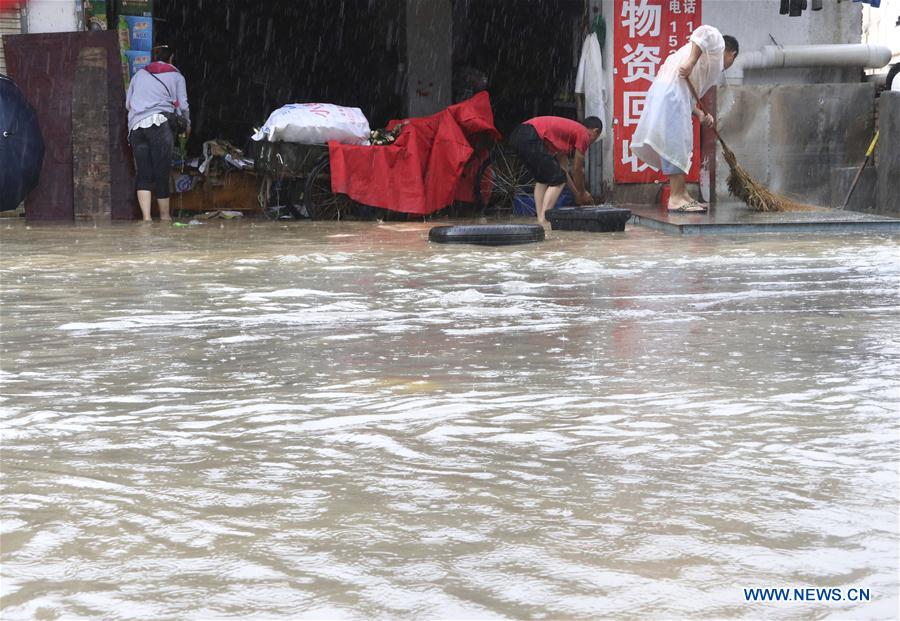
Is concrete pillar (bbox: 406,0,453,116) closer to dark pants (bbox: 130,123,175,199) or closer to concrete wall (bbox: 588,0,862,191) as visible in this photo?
concrete wall (bbox: 588,0,862,191)

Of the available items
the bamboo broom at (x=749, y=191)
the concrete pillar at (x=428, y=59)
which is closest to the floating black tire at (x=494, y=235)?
the bamboo broom at (x=749, y=191)

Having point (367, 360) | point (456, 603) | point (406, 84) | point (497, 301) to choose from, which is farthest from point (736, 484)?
point (406, 84)

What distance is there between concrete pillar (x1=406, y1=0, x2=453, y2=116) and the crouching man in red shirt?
5.22 metres

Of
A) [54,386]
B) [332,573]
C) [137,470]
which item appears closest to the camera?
[332,573]

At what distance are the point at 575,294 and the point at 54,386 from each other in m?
2.88

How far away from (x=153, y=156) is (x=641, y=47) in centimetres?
530

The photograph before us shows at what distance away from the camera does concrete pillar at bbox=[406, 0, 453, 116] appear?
15961mm

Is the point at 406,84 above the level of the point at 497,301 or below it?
above

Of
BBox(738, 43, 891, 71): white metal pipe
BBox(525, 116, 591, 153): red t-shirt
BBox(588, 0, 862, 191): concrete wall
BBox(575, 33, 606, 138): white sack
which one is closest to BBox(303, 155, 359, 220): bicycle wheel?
BBox(525, 116, 591, 153): red t-shirt

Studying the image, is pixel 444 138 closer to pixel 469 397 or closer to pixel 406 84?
pixel 406 84

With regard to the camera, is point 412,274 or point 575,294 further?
point 412,274

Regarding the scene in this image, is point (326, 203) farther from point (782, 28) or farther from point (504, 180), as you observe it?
point (782, 28)

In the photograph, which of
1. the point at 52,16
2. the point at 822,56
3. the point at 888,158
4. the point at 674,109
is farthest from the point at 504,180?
the point at 52,16

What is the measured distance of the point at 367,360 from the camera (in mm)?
4188
